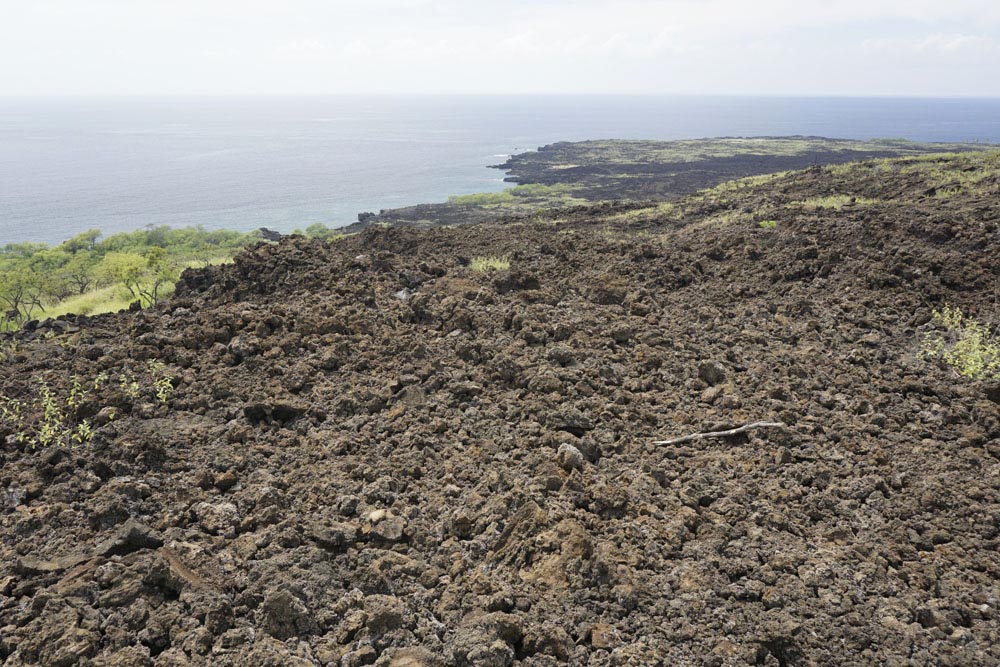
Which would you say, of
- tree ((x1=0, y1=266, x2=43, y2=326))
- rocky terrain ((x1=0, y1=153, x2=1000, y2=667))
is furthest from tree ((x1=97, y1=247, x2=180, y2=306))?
rocky terrain ((x1=0, y1=153, x2=1000, y2=667))

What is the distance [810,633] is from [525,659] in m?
2.17

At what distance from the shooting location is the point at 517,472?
6.53 meters

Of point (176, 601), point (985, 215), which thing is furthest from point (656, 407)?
point (985, 215)

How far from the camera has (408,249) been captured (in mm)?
16188

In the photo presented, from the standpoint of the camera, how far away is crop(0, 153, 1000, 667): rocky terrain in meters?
4.53

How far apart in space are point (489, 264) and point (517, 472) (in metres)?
8.26

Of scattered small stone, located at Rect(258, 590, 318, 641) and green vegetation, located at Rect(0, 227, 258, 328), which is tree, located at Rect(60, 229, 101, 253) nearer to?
green vegetation, located at Rect(0, 227, 258, 328)

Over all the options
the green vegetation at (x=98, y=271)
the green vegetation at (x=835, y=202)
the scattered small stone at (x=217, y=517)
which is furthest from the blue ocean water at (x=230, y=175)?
the scattered small stone at (x=217, y=517)

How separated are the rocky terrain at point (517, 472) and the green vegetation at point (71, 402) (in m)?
0.06

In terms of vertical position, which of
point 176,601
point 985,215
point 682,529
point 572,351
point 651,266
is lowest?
point 176,601

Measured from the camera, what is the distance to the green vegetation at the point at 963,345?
788 centimetres

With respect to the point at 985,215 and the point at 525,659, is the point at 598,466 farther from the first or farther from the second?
the point at 985,215

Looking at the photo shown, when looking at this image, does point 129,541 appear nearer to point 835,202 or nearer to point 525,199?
point 835,202

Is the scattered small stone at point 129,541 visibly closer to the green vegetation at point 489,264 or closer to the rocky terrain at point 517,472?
the rocky terrain at point 517,472
